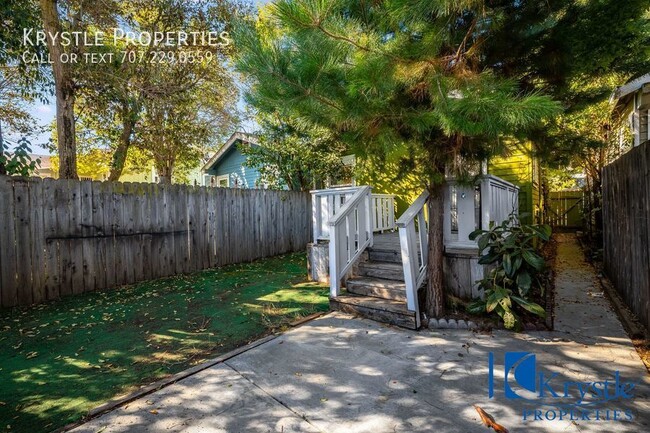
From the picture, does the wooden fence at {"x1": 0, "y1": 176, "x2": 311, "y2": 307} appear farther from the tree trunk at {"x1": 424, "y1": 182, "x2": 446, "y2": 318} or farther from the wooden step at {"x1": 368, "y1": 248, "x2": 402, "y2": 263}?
the tree trunk at {"x1": 424, "y1": 182, "x2": 446, "y2": 318}

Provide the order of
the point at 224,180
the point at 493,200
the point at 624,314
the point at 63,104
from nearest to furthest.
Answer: the point at 624,314, the point at 493,200, the point at 63,104, the point at 224,180

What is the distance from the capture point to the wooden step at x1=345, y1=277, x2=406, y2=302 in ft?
13.0

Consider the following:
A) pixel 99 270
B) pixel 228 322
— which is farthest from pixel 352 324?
pixel 99 270

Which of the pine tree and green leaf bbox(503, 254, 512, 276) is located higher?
the pine tree

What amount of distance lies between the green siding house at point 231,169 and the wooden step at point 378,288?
414 inches

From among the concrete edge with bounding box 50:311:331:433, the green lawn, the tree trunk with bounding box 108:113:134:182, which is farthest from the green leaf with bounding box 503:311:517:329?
the tree trunk with bounding box 108:113:134:182

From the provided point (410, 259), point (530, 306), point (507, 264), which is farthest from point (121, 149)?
point (530, 306)

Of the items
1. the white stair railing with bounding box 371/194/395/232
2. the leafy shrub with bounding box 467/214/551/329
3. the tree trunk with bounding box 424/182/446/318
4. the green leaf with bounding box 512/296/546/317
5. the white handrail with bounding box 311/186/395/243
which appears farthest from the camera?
the white stair railing with bounding box 371/194/395/232

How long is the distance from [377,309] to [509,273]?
59.2 inches

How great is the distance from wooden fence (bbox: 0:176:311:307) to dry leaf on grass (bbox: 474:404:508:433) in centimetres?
574

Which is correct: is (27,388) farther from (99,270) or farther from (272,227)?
(272,227)

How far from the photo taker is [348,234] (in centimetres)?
453

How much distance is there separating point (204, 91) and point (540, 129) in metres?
10.7

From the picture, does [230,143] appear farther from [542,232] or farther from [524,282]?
[524,282]
